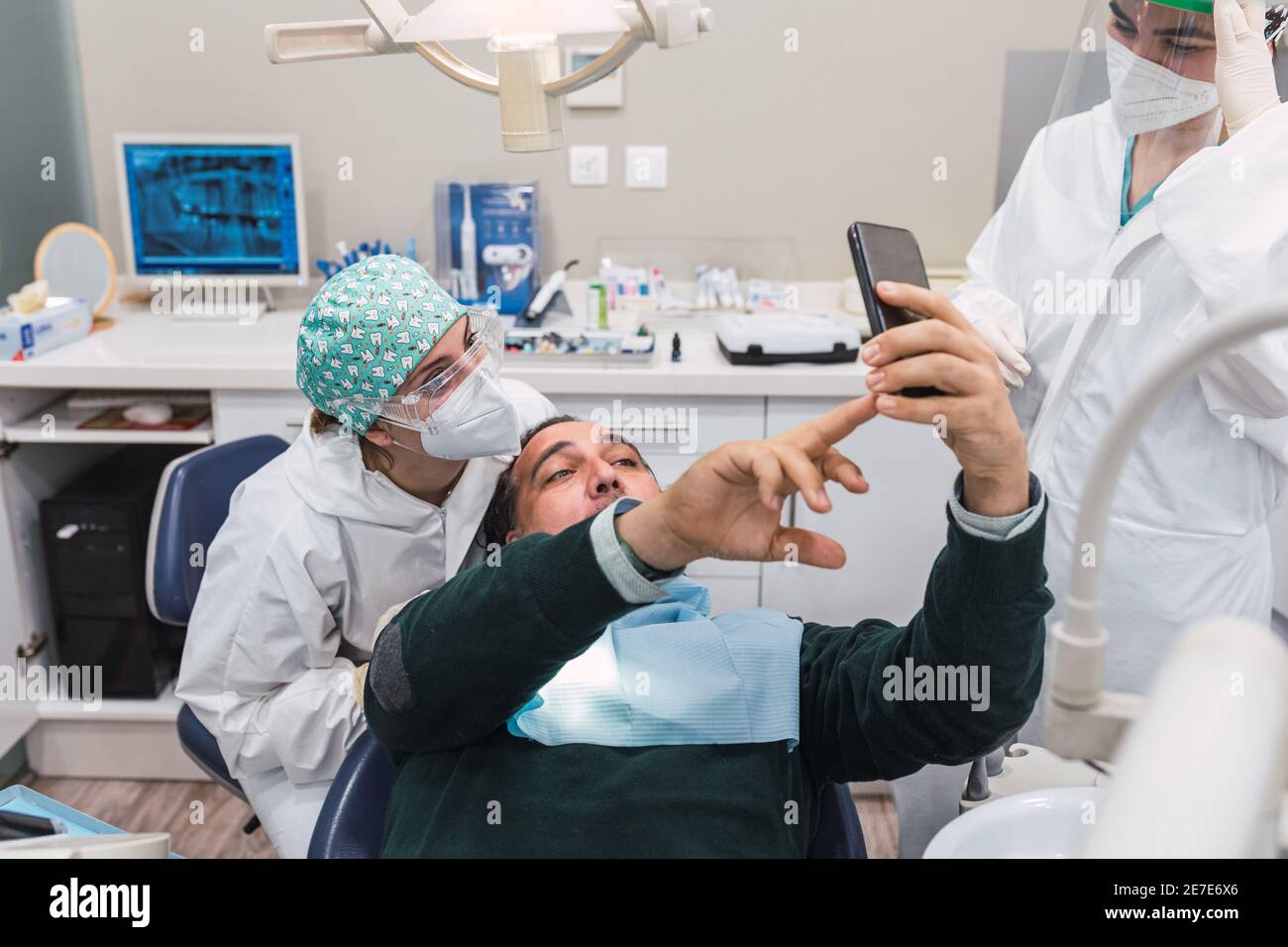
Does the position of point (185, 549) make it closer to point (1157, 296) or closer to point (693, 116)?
point (1157, 296)

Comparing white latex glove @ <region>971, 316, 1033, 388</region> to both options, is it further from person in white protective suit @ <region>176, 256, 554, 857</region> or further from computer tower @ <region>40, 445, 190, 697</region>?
computer tower @ <region>40, 445, 190, 697</region>

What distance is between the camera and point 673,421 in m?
2.26

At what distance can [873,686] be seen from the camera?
1.14m

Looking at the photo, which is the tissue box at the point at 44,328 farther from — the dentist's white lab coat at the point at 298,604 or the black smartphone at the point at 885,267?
the black smartphone at the point at 885,267

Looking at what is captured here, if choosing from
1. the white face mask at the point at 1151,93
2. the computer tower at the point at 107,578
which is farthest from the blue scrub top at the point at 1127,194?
the computer tower at the point at 107,578

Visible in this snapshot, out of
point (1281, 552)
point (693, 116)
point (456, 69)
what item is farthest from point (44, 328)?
point (1281, 552)

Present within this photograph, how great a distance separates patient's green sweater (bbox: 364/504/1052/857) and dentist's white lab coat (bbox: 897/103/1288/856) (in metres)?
0.48

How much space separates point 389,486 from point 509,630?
2.00 feet

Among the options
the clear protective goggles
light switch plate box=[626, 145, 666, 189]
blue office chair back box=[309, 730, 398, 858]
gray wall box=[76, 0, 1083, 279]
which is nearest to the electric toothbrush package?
gray wall box=[76, 0, 1083, 279]

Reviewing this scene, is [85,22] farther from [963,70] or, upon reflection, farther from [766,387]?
[963,70]

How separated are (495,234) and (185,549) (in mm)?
1245

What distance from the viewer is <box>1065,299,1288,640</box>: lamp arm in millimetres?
435
